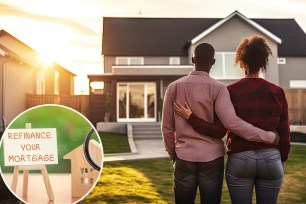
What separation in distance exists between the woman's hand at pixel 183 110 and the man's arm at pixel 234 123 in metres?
0.23

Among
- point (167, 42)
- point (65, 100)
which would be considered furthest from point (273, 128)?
point (167, 42)

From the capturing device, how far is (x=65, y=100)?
29734 millimetres

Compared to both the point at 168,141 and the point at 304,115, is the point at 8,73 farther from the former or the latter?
the point at 168,141

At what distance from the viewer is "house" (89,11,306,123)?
2830cm

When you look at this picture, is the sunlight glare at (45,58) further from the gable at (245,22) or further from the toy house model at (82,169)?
the toy house model at (82,169)

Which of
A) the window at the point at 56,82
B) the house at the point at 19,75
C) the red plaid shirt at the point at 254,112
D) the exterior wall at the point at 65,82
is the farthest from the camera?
the exterior wall at the point at 65,82

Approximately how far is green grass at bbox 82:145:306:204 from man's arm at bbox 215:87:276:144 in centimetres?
428

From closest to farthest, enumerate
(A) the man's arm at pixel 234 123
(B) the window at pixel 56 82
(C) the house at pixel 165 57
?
(A) the man's arm at pixel 234 123 < (C) the house at pixel 165 57 < (B) the window at pixel 56 82

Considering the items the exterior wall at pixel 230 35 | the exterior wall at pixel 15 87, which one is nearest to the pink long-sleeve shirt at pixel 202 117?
the exterior wall at pixel 15 87

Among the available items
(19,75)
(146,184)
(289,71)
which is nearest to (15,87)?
(19,75)

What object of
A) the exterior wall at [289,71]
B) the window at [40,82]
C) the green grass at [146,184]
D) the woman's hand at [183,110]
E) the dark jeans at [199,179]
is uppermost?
the exterior wall at [289,71]

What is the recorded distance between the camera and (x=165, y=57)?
34.5 meters

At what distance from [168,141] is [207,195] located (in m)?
0.55

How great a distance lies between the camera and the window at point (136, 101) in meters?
28.3
